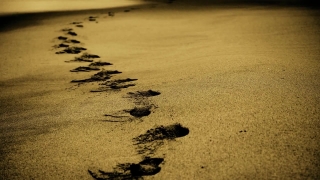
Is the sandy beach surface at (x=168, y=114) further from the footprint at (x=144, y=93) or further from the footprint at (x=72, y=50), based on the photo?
the footprint at (x=72, y=50)

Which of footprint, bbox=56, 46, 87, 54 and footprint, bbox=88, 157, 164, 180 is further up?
footprint, bbox=56, 46, 87, 54

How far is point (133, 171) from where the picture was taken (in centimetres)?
111

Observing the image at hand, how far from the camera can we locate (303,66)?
2.16 metres

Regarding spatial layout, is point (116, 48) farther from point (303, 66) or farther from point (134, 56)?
point (303, 66)

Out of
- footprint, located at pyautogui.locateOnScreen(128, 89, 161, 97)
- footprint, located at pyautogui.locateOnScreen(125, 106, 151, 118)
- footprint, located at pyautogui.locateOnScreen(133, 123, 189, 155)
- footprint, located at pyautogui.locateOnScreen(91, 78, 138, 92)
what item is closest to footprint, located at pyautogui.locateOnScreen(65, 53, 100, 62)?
footprint, located at pyautogui.locateOnScreen(91, 78, 138, 92)

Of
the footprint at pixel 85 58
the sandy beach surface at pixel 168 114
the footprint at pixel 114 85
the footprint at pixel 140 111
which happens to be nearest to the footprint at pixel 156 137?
the sandy beach surface at pixel 168 114

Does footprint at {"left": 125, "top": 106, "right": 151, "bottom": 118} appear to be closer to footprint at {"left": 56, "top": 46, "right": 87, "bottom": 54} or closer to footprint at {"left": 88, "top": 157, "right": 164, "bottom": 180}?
footprint at {"left": 88, "top": 157, "right": 164, "bottom": 180}

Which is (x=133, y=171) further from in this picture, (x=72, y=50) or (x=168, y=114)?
(x=72, y=50)

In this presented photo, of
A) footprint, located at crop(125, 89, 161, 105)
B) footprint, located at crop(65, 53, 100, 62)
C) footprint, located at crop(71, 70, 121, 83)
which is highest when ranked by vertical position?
footprint, located at crop(65, 53, 100, 62)

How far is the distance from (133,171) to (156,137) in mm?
254

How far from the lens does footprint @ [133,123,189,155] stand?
1229 mm

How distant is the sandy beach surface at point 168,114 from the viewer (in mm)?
1107

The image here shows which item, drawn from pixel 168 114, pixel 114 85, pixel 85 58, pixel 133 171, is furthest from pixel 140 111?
pixel 85 58

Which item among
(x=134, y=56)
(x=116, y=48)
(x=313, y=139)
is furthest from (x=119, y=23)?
→ (x=313, y=139)
